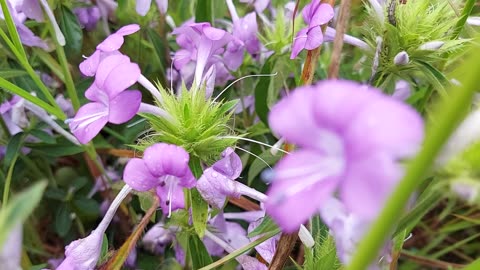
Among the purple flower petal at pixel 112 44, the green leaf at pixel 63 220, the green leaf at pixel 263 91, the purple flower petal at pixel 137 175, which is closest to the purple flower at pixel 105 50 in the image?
the purple flower petal at pixel 112 44

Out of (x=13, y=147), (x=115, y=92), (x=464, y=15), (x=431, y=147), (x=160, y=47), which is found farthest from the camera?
(x=160, y=47)

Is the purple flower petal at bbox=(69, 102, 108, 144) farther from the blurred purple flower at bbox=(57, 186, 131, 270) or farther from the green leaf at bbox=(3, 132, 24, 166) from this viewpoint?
the green leaf at bbox=(3, 132, 24, 166)

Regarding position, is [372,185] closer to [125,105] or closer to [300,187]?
[300,187]

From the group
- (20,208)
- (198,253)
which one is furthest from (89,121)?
(20,208)

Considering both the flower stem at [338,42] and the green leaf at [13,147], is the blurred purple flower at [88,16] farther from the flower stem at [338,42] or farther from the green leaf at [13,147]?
the flower stem at [338,42]

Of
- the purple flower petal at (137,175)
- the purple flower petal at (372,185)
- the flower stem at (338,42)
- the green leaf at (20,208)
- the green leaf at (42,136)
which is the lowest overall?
the green leaf at (42,136)

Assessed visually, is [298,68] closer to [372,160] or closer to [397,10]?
[397,10]

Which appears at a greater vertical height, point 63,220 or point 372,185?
point 372,185
